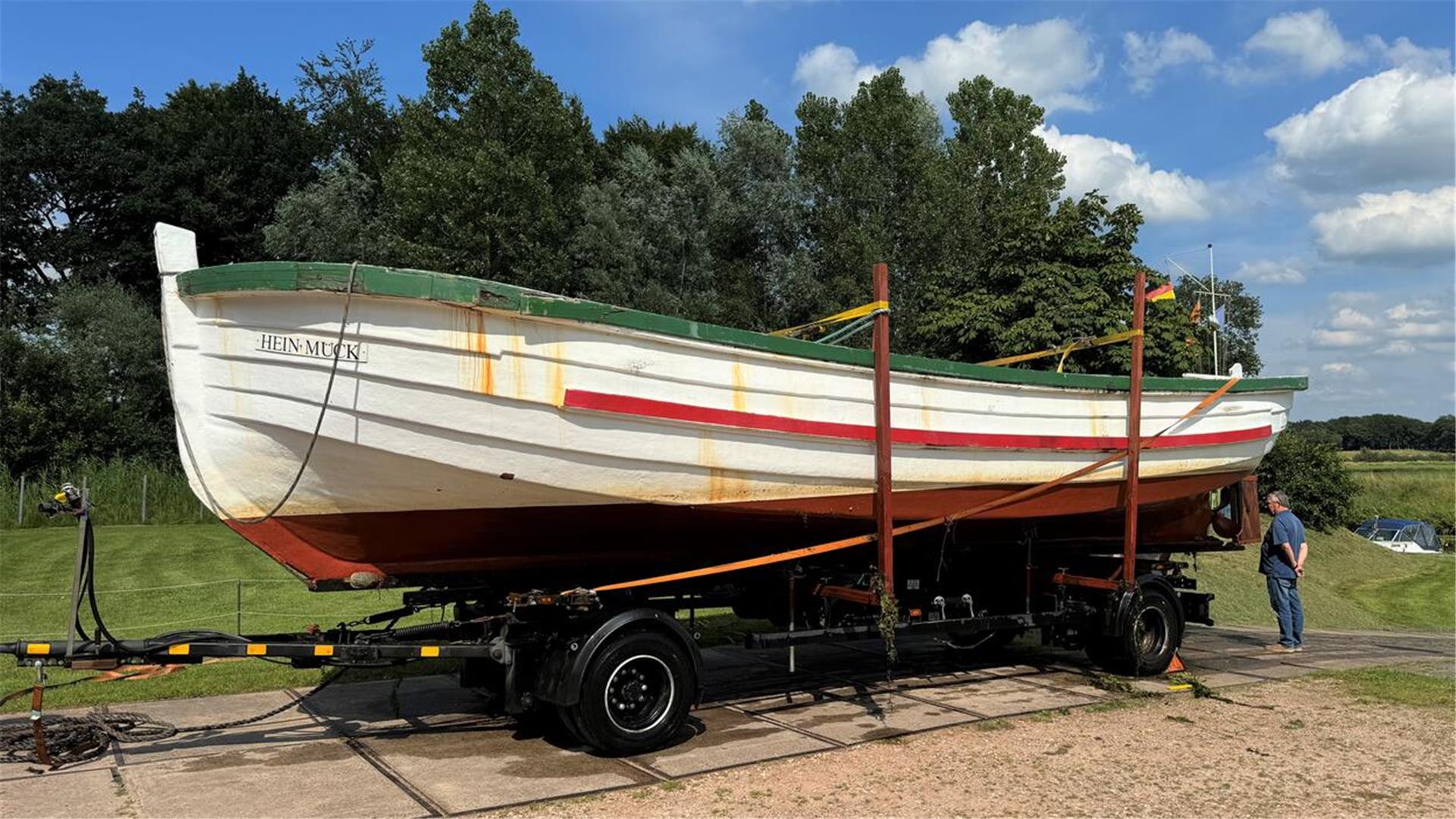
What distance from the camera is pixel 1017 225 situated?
72.1 ft

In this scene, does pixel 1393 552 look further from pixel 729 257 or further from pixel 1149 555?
pixel 729 257

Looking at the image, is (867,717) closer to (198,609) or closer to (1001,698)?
(1001,698)

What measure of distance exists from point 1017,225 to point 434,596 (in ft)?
61.3

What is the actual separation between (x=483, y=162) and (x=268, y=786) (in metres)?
21.5

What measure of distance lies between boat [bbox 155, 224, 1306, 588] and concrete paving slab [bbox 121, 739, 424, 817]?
3.16ft

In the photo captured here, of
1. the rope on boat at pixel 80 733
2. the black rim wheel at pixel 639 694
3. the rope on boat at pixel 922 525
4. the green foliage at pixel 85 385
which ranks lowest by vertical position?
the rope on boat at pixel 80 733

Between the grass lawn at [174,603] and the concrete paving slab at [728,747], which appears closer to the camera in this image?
the concrete paving slab at [728,747]

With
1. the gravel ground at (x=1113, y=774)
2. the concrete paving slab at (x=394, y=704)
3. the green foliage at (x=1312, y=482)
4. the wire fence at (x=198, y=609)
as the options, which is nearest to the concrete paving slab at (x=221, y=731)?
the concrete paving slab at (x=394, y=704)

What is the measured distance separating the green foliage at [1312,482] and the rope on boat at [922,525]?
14.4m

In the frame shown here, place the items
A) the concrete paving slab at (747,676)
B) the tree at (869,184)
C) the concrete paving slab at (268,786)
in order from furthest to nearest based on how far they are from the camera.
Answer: the tree at (869,184) < the concrete paving slab at (747,676) < the concrete paving slab at (268,786)

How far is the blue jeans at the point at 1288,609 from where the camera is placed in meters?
9.36

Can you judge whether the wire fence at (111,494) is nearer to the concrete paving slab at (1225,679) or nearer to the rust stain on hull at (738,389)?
the rust stain on hull at (738,389)

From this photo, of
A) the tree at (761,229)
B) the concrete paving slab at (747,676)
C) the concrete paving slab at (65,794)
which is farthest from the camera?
the tree at (761,229)

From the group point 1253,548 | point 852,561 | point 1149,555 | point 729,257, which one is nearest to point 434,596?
point 852,561
